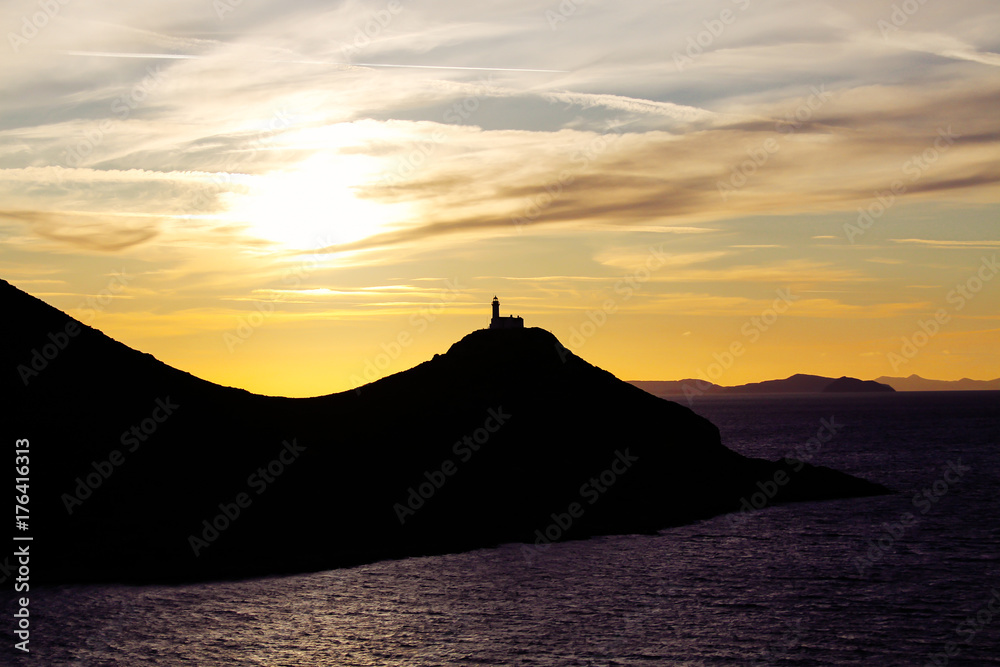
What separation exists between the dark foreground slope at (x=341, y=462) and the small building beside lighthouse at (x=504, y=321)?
2.19 metres

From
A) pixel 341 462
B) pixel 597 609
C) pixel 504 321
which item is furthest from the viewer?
pixel 504 321

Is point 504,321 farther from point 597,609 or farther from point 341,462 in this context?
point 597,609

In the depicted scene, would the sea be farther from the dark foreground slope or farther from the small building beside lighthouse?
the small building beside lighthouse

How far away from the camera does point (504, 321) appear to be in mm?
103688

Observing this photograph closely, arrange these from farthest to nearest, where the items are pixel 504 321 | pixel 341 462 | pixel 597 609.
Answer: pixel 504 321, pixel 341 462, pixel 597 609

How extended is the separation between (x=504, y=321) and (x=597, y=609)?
55.6 metres

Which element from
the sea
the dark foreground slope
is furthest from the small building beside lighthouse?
the sea

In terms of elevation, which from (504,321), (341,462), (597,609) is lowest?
(597,609)

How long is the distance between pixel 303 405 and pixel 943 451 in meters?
122

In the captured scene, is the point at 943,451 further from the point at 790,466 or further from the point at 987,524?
the point at 987,524

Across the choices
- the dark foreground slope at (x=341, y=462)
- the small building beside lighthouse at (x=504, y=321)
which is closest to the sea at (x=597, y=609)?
the dark foreground slope at (x=341, y=462)

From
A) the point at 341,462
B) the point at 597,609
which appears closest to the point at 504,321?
the point at 341,462

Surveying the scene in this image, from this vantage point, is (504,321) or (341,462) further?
(504,321)

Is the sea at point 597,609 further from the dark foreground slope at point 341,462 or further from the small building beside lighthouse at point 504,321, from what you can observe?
the small building beside lighthouse at point 504,321
